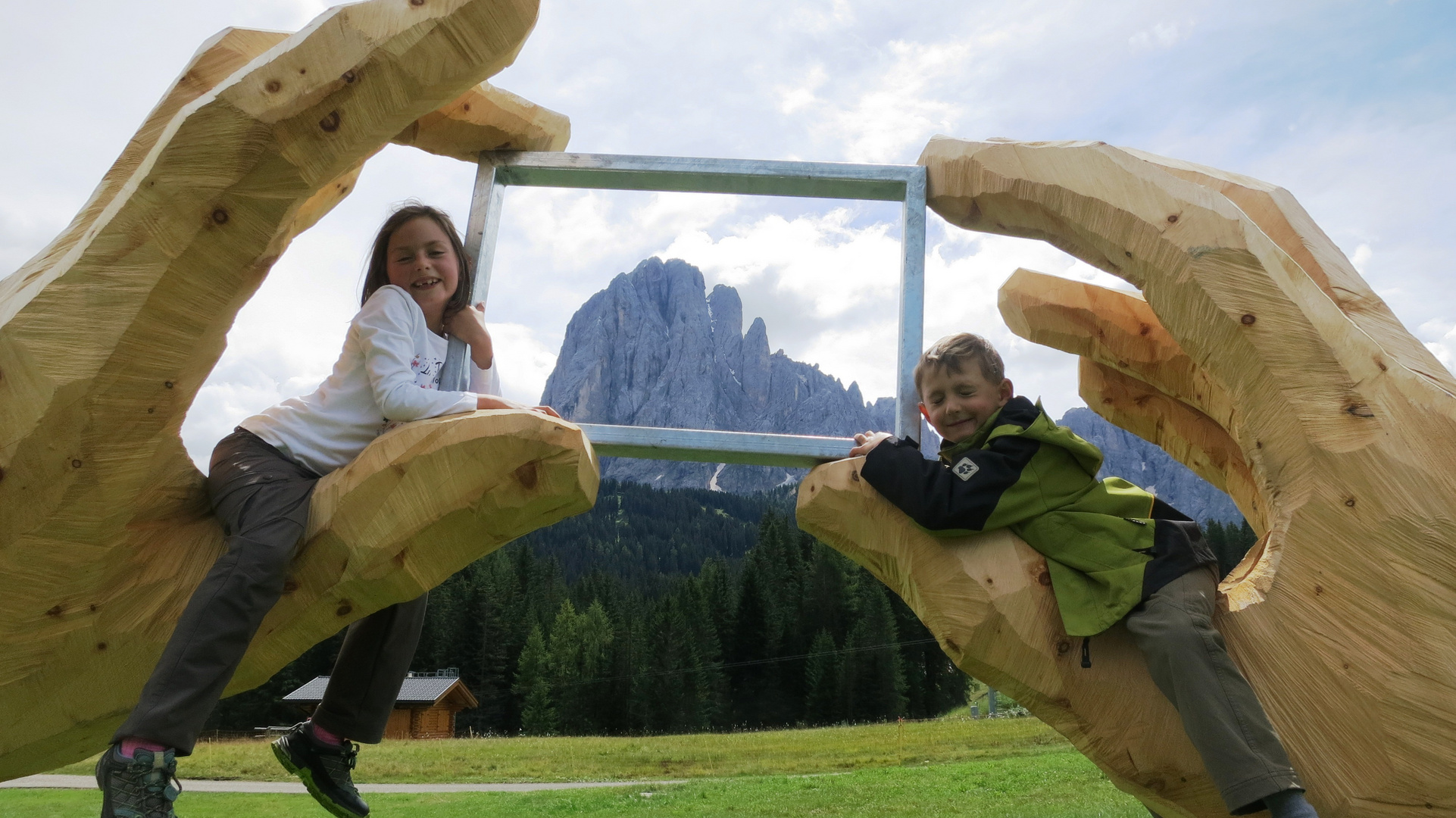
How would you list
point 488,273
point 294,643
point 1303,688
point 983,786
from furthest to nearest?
point 983,786 → point 488,273 → point 294,643 → point 1303,688

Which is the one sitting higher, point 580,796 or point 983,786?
point 983,786

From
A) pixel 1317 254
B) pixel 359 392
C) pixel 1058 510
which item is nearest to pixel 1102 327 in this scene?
pixel 1317 254

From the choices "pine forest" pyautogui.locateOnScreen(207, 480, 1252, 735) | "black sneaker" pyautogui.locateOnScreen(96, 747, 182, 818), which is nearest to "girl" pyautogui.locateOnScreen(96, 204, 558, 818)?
"black sneaker" pyautogui.locateOnScreen(96, 747, 182, 818)

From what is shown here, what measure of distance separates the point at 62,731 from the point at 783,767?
1277 centimetres

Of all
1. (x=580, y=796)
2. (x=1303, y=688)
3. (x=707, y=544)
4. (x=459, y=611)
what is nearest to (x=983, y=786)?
(x=580, y=796)

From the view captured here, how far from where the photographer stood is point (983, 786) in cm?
897

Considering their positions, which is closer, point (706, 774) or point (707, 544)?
point (706, 774)

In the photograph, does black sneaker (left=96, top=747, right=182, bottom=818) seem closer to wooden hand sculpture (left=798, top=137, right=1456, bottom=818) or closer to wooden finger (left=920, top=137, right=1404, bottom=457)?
wooden hand sculpture (left=798, top=137, right=1456, bottom=818)

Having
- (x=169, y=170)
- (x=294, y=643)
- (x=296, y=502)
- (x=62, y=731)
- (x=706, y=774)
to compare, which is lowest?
(x=706, y=774)

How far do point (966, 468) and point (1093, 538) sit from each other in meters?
0.43

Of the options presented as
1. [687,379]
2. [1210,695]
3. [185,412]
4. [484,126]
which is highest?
[687,379]

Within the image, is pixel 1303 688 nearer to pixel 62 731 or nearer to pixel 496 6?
pixel 496 6

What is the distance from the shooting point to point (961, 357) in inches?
109

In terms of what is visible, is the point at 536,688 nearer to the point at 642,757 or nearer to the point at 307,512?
the point at 642,757
